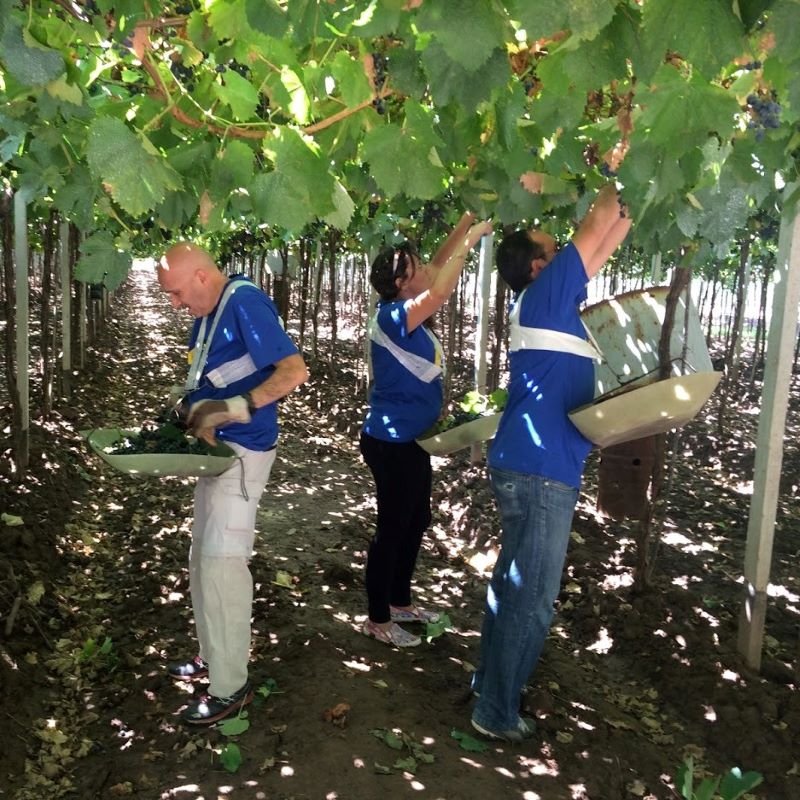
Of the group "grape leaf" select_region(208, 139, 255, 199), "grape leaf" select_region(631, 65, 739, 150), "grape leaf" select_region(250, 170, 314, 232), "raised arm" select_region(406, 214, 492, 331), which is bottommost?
"raised arm" select_region(406, 214, 492, 331)

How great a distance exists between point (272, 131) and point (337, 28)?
0.25 m

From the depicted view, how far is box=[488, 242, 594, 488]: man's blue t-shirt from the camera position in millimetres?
2453

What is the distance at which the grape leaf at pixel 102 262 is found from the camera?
1.97m

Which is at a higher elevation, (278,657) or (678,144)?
(678,144)

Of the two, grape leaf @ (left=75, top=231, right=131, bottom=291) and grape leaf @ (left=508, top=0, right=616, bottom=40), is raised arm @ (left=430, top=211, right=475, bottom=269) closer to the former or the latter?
grape leaf @ (left=75, top=231, right=131, bottom=291)

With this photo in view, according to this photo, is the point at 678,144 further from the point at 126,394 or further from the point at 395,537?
the point at 126,394

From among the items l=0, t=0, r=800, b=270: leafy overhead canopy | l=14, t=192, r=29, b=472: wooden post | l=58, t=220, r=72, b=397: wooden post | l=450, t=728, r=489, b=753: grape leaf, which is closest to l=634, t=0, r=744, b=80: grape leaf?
l=0, t=0, r=800, b=270: leafy overhead canopy

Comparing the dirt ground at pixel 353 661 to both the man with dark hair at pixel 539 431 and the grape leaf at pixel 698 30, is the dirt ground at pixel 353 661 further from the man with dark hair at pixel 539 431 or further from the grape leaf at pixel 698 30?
the grape leaf at pixel 698 30

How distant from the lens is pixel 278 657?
3307 millimetres

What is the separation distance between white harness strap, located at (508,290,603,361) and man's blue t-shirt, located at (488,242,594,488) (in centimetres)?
2

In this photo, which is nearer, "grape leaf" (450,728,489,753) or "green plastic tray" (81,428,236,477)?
"green plastic tray" (81,428,236,477)

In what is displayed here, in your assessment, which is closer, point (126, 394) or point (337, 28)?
point (337, 28)

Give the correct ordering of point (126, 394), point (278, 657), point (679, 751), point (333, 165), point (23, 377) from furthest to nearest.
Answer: point (126, 394) < point (23, 377) < point (278, 657) < point (679, 751) < point (333, 165)

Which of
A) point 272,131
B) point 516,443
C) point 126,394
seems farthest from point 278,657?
point 126,394
